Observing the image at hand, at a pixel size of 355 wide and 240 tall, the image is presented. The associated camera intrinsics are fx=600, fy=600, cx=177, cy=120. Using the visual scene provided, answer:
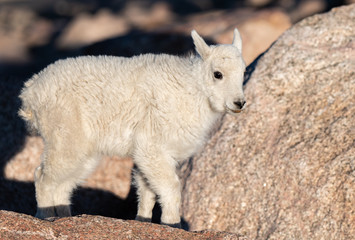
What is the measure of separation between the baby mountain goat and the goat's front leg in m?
0.01

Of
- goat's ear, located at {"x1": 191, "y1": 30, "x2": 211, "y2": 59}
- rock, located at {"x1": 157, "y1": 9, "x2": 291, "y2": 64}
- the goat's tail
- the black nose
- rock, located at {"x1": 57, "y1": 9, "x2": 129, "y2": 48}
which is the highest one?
rock, located at {"x1": 57, "y1": 9, "x2": 129, "y2": 48}

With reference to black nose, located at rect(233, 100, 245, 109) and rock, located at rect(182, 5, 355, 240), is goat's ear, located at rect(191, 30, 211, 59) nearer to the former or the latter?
black nose, located at rect(233, 100, 245, 109)

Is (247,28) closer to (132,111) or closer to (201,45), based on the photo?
(201,45)

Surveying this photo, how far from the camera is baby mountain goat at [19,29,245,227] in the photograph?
8.30 meters

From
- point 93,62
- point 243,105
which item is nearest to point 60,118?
point 93,62

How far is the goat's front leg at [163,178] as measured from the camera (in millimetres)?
8273

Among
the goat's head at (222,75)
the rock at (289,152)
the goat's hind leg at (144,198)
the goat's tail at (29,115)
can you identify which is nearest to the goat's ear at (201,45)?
the goat's head at (222,75)

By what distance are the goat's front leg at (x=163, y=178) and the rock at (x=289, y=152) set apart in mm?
984

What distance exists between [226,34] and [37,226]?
31.1 ft

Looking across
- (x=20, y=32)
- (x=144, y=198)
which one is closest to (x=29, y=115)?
A: (x=144, y=198)

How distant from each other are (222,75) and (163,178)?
1630 millimetres

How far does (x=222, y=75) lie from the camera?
822 centimetres

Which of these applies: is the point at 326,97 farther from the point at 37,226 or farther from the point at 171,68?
the point at 37,226

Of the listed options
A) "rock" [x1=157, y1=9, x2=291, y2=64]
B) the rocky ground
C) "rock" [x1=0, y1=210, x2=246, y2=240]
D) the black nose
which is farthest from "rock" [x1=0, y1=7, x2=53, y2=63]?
"rock" [x1=0, y1=210, x2=246, y2=240]
